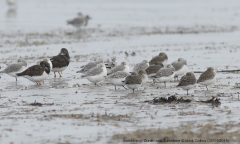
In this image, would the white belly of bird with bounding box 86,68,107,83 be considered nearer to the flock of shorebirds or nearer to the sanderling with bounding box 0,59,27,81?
the flock of shorebirds

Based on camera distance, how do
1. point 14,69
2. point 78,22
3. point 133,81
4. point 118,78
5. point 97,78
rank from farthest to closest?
point 78,22, point 14,69, point 97,78, point 118,78, point 133,81

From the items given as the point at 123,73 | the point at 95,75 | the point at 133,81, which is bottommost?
the point at 133,81

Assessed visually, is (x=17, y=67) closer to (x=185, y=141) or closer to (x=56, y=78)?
(x=56, y=78)

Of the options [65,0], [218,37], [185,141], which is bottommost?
[185,141]

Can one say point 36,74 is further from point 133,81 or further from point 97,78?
point 133,81

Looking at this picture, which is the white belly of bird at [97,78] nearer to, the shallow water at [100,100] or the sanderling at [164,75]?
the shallow water at [100,100]

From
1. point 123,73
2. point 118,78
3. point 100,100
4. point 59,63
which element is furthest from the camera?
point 59,63

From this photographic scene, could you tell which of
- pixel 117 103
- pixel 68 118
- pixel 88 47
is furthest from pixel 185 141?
pixel 88 47

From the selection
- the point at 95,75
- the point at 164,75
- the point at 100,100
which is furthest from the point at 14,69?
A: the point at 164,75

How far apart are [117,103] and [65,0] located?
290 feet

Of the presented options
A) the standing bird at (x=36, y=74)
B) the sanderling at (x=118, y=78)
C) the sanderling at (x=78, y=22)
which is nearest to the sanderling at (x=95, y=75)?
the sanderling at (x=118, y=78)

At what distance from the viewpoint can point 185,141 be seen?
8.59 metres

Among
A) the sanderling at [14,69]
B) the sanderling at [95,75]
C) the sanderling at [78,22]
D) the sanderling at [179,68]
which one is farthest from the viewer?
the sanderling at [78,22]

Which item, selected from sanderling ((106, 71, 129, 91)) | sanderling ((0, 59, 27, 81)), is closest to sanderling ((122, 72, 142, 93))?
sanderling ((106, 71, 129, 91))
